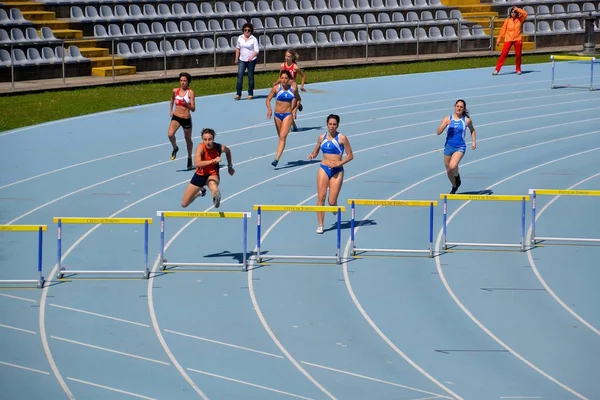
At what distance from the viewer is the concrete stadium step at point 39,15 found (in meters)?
29.3

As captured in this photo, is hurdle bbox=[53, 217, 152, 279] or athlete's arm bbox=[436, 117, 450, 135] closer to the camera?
hurdle bbox=[53, 217, 152, 279]

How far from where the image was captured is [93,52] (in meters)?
29.0

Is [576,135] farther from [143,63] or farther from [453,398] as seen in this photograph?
[453,398]

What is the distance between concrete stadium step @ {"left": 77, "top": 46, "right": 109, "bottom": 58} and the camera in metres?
28.8

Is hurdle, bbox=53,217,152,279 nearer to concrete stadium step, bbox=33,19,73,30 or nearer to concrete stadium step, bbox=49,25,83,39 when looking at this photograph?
concrete stadium step, bbox=49,25,83,39

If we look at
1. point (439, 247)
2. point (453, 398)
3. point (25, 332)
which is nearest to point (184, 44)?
point (439, 247)

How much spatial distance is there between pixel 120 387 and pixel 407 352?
278 cm

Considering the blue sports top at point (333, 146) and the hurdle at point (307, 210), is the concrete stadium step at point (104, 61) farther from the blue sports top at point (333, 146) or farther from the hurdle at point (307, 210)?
the hurdle at point (307, 210)

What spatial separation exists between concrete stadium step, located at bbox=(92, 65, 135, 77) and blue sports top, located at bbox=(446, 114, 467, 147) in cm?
1334

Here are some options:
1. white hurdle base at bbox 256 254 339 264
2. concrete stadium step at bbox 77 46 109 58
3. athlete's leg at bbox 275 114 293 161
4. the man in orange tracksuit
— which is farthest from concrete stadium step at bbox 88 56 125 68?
white hurdle base at bbox 256 254 339 264

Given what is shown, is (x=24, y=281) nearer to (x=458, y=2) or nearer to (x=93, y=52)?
(x=93, y=52)

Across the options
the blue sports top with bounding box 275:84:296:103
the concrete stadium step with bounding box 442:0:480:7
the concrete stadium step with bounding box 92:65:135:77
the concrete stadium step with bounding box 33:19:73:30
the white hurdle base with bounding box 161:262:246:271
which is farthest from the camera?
the concrete stadium step with bounding box 442:0:480:7

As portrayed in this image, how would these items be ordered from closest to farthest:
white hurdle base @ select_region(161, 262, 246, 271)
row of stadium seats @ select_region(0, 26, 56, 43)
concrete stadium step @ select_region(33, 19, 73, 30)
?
white hurdle base @ select_region(161, 262, 246, 271), row of stadium seats @ select_region(0, 26, 56, 43), concrete stadium step @ select_region(33, 19, 73, 30)

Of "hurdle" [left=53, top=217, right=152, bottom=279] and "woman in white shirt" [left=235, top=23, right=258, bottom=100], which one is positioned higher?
"woman in white shirt" [left=235, top=23, right=258, bottom=100]
